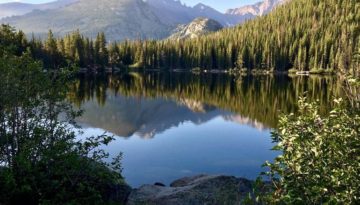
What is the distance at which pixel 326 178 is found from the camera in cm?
777

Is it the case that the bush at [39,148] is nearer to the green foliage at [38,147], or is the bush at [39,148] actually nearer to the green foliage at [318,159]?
the green foliage at [38,147]

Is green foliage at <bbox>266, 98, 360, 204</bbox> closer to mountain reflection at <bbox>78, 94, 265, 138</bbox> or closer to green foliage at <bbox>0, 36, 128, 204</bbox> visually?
green foliage at <bbox>0, 36, 128, 204</bbox>

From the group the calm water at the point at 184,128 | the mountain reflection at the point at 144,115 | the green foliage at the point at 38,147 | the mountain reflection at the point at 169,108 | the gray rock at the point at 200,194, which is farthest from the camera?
the mountain reflection at the point at 169,108

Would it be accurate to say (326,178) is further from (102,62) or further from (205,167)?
(102,62)

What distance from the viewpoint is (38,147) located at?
16.4 meters

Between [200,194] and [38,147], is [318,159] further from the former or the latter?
[38,147]

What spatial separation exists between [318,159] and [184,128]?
1887 inches

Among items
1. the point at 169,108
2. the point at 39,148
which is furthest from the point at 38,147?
the point at 169,108

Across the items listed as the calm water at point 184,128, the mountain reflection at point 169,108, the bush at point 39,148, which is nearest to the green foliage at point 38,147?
the bush at point 39,148

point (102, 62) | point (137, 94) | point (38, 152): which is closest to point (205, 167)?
point (38, 152)

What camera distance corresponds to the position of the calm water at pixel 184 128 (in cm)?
3466

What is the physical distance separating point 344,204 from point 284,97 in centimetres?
7661

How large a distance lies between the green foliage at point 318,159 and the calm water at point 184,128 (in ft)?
14.9

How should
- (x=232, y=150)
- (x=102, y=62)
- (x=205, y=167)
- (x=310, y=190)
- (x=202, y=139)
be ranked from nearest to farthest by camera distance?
(x=310, y=190) < (x=205, y=167) < (x=232, y=150) < (x=202, y=139) < (x=102, y=62)
